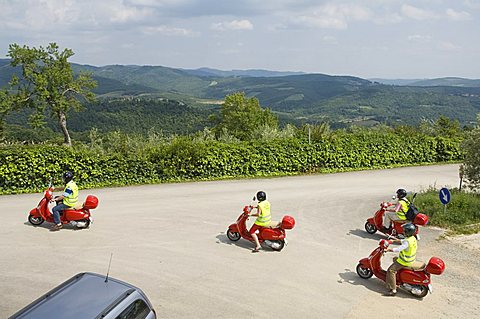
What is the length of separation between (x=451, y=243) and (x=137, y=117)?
111 m

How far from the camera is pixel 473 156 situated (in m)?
15.2

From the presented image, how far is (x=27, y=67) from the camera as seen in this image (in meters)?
43.8

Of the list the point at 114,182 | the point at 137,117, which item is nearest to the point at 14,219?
the point at 114,182

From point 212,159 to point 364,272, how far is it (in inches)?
450

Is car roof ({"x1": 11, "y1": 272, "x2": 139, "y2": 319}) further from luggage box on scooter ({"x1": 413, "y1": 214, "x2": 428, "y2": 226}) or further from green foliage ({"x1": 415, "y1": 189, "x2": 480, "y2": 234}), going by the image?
green foliage ({"x1": 415, "y1": 189, "x2": 480, "y2": 234})

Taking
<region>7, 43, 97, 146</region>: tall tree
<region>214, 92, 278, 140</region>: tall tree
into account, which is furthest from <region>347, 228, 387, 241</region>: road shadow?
<region>214, 92, 278, 140</region>: tall tree

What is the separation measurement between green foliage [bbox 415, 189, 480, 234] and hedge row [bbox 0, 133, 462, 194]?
787 cm

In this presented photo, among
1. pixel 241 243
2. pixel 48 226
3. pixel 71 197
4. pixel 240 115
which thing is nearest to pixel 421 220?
pixel 241 243

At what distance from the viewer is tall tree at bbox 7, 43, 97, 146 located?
43406mm

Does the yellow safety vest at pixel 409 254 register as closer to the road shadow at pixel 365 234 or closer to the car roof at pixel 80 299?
the road shadow at pixel 365 234

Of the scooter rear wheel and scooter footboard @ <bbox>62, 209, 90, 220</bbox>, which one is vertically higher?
scooter footboard @ <bbox>62, 209, 90, 220</bbox>

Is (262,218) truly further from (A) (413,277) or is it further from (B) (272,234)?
(A) (413,277)

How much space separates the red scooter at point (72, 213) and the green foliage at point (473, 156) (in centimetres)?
1220

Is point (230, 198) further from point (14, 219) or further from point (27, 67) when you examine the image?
point (27, 67)
